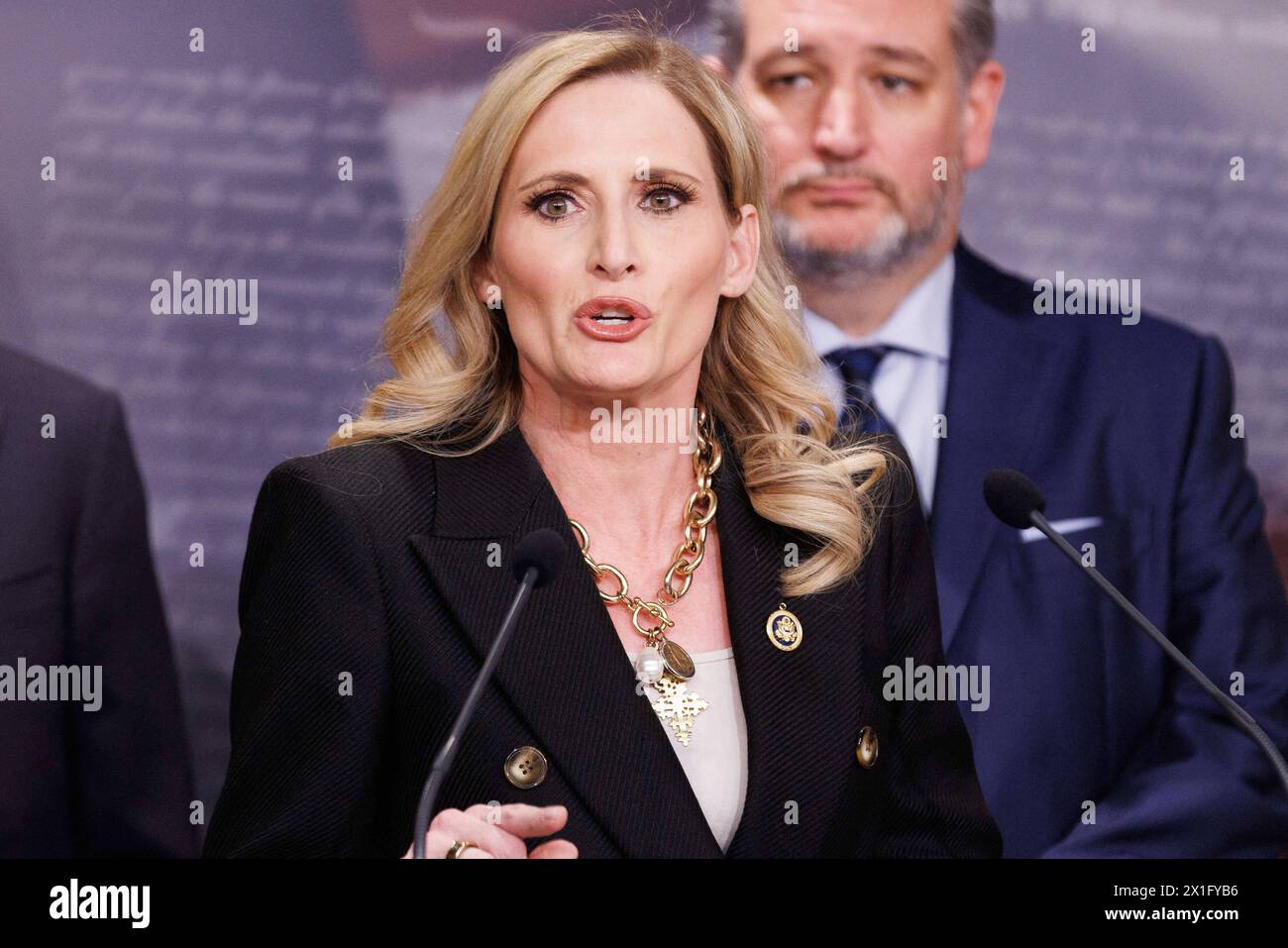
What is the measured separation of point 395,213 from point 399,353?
1.07m

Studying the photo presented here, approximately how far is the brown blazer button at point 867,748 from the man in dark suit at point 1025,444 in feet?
3.80

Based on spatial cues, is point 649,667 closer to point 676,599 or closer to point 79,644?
point 676,599

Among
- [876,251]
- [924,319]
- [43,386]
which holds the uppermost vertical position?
[876,251]

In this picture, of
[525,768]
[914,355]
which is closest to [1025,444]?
[914,355]

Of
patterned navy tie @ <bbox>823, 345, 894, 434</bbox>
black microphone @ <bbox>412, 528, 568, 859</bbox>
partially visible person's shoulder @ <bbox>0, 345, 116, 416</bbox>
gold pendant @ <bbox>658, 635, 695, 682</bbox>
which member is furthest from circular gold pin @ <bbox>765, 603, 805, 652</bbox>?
partially visible person's shoulder @ <bbox>0, 345, 116, 416</bbox>

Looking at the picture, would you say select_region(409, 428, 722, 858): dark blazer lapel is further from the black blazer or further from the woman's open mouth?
the woman's open mouth

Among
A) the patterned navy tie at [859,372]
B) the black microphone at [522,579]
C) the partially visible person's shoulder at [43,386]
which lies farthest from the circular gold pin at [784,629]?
the partially visible person's shoulder at [43,386]

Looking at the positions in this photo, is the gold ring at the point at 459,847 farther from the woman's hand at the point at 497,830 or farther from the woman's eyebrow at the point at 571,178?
the woman's eyebrow at the point at 571,178

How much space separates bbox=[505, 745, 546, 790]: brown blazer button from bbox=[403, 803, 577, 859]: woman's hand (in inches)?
7.6

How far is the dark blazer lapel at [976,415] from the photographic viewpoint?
10.4 ft

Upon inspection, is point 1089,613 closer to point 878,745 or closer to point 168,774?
point 878,745

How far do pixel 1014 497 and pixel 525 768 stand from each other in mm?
Result: 650

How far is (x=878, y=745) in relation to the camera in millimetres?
2080

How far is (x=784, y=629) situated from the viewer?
Result: 2.06 m
